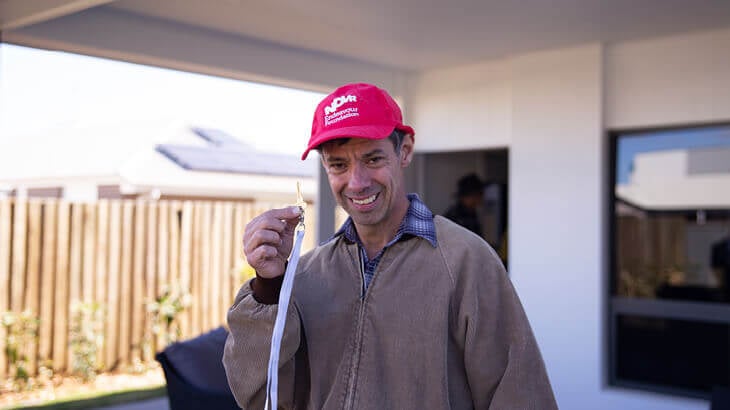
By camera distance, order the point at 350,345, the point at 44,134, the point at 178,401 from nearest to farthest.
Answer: the point at 350,345, the point at 178,401, the point at 44,134

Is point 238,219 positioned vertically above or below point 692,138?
below

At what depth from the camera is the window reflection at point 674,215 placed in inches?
218

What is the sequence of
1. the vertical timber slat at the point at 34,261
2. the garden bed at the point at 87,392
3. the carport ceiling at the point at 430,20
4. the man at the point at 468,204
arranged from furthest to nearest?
1. the vertical timber slat at the point at 34,261
2. the man at the point at 468,204
3. the garden bed at the point at 87,392
4. the carport ceiling at the point at 430,20

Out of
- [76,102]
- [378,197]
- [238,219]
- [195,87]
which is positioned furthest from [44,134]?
[378,197]

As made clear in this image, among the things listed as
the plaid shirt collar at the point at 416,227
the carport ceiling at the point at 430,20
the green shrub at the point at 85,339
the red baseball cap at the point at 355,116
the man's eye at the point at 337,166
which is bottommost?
the green shrub at the point at 85,339

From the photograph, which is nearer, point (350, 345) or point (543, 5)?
point (350, 345)

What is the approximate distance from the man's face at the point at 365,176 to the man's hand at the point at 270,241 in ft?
0.50

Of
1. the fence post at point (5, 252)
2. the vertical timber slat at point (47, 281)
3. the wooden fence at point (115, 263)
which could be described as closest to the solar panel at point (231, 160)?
the wooden fence at point (115, 263)

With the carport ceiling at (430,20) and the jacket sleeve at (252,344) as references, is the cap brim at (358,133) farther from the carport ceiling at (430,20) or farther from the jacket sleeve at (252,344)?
the carport ceiling at (430,20)

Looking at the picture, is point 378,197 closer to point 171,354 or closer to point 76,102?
point 171,354

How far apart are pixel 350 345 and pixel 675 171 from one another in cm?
467

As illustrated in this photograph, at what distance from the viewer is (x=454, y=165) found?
24.7ft

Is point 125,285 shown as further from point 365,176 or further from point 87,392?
point 365,176

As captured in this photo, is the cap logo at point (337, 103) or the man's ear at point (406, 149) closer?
the cap logo at point (337, 103)
